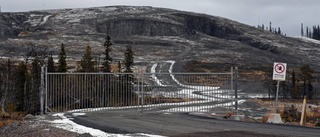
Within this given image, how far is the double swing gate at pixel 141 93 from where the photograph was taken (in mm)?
23969

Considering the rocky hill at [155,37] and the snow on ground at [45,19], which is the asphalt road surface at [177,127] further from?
the snow on ground at [45,19]

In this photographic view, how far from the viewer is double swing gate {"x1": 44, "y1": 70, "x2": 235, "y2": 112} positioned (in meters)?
24.0

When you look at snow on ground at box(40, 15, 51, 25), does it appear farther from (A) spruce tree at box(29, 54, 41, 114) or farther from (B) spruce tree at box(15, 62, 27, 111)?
(B) spruce tree at box(15, 62, 27, 111)


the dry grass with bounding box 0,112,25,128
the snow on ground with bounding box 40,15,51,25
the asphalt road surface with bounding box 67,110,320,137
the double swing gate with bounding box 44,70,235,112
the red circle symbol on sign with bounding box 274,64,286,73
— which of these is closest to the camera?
the asphalt road surface with bounding box 67,110,320,137

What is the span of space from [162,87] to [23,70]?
3567cm

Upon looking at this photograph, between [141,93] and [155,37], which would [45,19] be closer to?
[155,37]

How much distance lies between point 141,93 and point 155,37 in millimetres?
122046

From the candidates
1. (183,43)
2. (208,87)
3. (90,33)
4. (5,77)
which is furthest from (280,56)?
(208,87)

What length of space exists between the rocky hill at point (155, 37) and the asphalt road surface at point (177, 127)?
78.3 m

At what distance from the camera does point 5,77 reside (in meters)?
59.6

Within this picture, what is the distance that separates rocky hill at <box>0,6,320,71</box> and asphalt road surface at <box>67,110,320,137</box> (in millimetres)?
78319

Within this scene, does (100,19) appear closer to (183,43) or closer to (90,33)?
(90,33)

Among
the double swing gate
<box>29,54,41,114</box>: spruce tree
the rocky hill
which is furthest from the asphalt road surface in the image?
the rocky hill

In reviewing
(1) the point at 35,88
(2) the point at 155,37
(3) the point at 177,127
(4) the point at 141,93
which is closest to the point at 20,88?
(1) the point at 35,88
